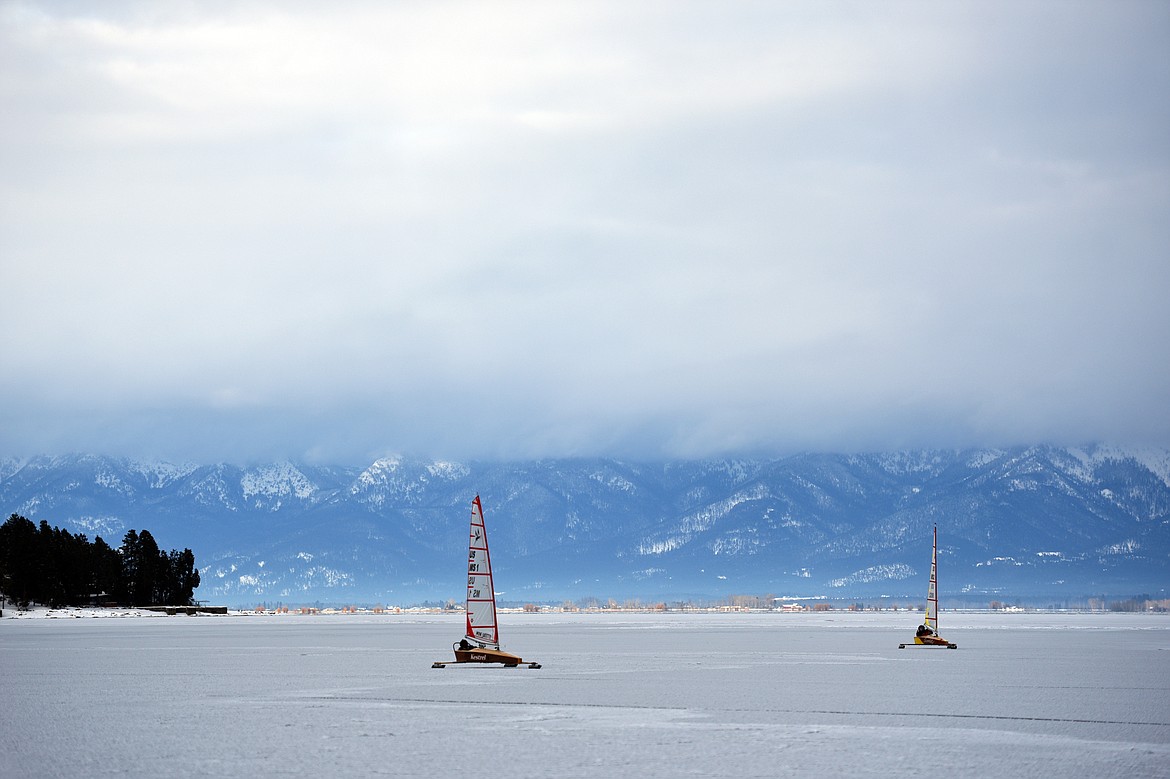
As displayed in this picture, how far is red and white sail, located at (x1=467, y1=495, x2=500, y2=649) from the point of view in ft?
229

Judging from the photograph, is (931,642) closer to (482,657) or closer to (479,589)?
(482,657)

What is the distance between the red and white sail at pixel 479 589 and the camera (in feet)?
229

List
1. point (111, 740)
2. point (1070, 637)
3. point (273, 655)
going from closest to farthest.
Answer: point (111, 740) < point (273, 655) < point (1070, 637)

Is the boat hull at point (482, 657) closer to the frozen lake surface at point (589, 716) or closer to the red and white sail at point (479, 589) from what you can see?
the red and white sail at point (479, 589)

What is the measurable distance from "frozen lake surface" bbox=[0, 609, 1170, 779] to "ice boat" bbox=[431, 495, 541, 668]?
3.51ft

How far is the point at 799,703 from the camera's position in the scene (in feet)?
176

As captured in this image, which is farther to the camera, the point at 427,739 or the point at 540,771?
the point at 427,739

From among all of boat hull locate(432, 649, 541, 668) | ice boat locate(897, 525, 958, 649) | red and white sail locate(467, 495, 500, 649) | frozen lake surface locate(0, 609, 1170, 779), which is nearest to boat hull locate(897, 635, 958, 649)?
ice boat locate(897, 525, 958, 649)

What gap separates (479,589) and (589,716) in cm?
2288

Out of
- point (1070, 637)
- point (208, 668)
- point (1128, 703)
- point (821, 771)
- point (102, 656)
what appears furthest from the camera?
point (1070, 637)

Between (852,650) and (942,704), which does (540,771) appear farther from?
(852,650)

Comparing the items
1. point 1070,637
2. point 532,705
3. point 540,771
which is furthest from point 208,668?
point 1070,637

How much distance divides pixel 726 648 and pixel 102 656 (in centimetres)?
4175

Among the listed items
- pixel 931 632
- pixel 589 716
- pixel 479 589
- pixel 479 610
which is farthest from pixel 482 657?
pixel 931 632
